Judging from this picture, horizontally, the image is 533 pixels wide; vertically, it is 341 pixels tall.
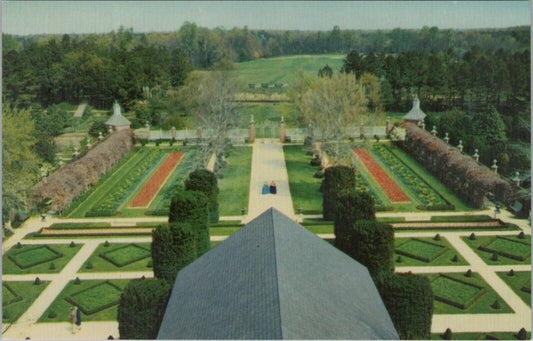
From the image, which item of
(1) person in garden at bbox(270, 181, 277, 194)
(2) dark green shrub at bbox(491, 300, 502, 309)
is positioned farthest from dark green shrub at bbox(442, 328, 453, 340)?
(1) person in garden at bbox(270, 181, 277, 194)

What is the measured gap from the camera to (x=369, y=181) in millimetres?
48750

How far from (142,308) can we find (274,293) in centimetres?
780

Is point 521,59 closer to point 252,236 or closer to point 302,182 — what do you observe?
point 302,182

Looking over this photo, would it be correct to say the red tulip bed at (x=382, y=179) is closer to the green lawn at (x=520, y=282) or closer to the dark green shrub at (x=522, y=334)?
the green lawn at (x=520, y=282)

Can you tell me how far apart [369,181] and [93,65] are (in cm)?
6308

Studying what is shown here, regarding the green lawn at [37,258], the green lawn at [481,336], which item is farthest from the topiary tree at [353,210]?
the green lawn at [37,258]

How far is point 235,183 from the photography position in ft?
160

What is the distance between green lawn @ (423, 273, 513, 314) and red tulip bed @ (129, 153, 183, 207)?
25.0 m

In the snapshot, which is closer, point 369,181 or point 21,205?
point 21,205

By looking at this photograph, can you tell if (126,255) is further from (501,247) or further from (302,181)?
(501,247)

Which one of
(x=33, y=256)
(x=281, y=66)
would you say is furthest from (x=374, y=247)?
(x=281, y=66)

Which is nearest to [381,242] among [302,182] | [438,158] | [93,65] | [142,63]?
[302,182]

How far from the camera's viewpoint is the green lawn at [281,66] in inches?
4650

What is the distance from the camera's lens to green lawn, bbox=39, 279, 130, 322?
26500 mm
